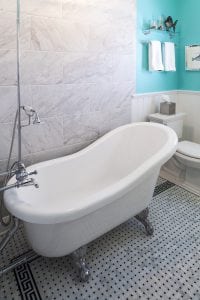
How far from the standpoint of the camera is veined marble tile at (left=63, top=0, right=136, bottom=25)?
178 cm

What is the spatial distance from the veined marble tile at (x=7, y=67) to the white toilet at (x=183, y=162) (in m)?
1.53

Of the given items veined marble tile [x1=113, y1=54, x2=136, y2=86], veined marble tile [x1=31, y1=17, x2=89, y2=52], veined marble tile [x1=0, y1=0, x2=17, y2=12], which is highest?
veined marble tile [x1=0, y1=0, x2=17, y2=12]

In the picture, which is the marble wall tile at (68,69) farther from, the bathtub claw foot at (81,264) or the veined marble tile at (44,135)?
the bathtub claw foot at (81,264)

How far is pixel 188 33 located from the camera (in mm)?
2562

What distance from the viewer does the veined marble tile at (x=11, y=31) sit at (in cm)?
152

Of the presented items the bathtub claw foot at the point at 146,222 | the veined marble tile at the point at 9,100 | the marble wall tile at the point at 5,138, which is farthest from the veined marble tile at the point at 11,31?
the bathtub claw foot at the point at 146,222

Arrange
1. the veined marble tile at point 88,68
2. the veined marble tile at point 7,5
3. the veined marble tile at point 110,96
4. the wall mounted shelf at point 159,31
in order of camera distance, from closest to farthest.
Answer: the veined marble tile at point 7,5
the veined marble tile at point 88,68
the veined marble tile at point 110,96
the wall mounted shelf at point 159,31

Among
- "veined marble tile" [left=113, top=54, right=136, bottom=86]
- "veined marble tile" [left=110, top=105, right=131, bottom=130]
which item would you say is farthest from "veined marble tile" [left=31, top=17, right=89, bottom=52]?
"veined marble tile" [left=110, top=105, right=131, bottom=130]

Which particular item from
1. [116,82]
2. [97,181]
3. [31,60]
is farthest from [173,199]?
[31,60]

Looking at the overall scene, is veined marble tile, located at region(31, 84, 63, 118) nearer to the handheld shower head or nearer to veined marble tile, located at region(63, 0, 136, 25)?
the handheld shower head

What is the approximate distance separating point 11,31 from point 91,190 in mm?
1355

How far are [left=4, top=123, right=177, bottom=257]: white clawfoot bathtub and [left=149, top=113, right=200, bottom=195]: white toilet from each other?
1.61ft

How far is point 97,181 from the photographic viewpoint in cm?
205

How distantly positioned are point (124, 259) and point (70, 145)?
104 centimetres
